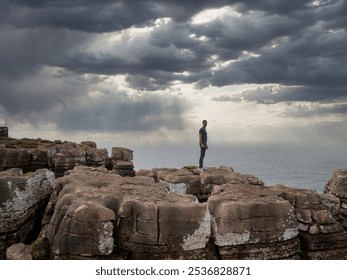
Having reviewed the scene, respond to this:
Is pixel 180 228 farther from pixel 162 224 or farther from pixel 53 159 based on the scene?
pixel 53 159

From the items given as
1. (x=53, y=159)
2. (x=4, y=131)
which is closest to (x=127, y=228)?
(x=53, y=159)

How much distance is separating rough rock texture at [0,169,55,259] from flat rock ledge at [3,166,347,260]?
6.91ft

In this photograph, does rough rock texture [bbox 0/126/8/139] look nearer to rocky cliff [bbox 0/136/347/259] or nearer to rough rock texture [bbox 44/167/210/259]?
rocky cliff [bbox 0/136/347/259]

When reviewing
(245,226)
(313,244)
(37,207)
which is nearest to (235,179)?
(313,244)

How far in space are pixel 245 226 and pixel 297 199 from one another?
6649mm

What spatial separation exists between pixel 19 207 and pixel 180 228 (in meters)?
12.8

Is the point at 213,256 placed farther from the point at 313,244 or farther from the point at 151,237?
the point at 313,244

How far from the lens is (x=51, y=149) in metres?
55.0

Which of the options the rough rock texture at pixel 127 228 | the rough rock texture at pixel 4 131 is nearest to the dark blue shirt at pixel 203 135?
the rough rock texture at pixel 127 228

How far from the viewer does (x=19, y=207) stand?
22469 mm

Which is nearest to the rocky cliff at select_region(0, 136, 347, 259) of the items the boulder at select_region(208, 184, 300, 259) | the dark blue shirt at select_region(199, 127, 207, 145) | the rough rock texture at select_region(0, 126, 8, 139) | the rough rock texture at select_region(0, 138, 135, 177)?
the boulder at select_region(208, 184, 300, 259)

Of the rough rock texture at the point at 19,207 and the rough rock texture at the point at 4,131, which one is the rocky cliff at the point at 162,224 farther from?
the rough rock texture at the point at 4,131

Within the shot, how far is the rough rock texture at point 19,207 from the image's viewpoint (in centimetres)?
2175

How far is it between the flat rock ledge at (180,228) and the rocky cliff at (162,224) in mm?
42
